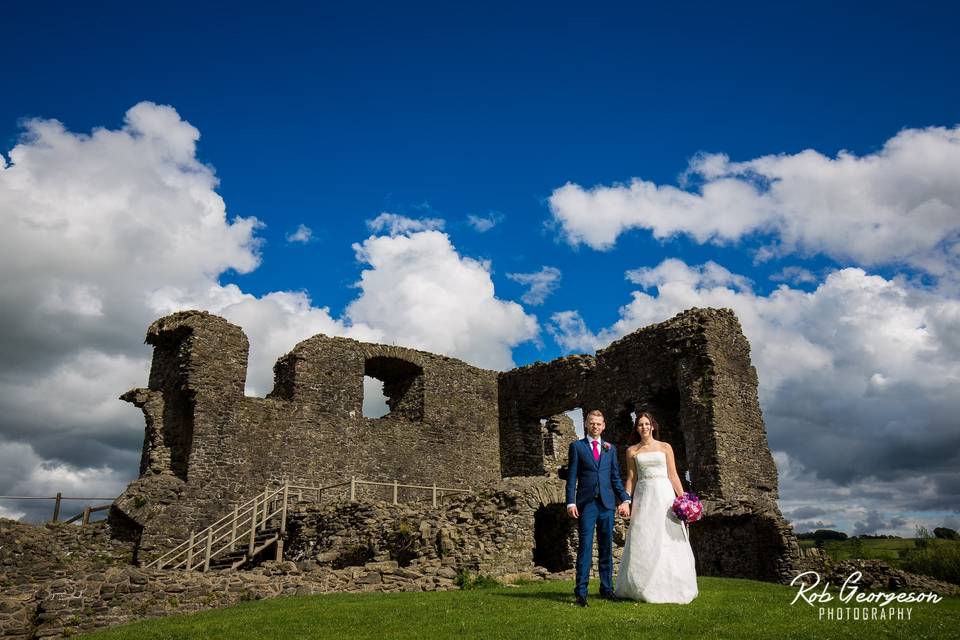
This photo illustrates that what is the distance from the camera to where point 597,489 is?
9.06 m

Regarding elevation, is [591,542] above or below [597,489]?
below

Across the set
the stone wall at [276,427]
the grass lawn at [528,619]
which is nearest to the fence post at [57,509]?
the stone wall at [276,427]

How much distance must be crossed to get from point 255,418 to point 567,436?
13945 millimetres

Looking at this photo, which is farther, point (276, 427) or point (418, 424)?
point (418, 424)

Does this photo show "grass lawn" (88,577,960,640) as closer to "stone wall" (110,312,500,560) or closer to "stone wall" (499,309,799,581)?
"stone wall" (499,309,799,581)

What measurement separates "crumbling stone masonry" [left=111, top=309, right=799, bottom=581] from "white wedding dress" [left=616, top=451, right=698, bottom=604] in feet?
25.6

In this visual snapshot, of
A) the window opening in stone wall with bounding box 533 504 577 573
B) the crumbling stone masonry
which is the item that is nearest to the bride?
the window opening in stone wall with bounding box 533 504 577 573

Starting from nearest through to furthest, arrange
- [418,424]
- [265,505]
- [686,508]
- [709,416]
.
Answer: [686,508]
[265,505]
[709,416]
[418,424]

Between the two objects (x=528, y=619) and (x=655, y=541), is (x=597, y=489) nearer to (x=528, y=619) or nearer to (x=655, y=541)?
(x=655, y=541)

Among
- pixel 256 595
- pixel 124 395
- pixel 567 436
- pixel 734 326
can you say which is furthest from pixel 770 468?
pixel 124 395

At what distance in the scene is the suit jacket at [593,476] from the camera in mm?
9070

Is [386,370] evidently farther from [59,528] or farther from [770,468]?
[770,468]

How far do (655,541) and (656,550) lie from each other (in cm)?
10

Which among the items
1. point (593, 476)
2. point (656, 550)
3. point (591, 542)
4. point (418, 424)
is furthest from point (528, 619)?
point (418, 424)
